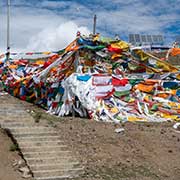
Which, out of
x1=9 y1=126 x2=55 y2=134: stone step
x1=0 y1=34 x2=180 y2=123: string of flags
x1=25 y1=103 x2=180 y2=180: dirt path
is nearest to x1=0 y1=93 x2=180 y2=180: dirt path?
x1=25 y1=103 x2=180 y2=180: dirt path

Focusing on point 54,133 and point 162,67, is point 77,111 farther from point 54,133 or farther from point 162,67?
point 162,67

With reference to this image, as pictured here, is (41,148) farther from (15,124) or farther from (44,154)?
(15,124)

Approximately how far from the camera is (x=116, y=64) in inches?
537

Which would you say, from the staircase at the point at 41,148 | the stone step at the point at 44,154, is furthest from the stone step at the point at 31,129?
the stone step at the point at 44,154

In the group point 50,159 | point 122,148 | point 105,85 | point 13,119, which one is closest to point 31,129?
point 13,119

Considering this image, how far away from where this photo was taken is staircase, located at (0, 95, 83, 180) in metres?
7.90

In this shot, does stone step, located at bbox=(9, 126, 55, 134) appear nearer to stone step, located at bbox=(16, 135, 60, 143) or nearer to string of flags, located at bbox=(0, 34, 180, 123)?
stone step, located at bbox=(16, 135, 60, 143)

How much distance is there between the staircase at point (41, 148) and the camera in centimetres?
790

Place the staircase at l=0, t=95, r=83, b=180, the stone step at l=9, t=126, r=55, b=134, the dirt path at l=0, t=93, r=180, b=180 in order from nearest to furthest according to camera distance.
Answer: the staircase at l=0, t=95, r=83, b=180
the dirt path at l=0, t=93, r=180, b=180
the stone step at l=9, t=126, r=55, b=134

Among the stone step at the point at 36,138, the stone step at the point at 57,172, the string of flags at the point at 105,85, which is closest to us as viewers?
the stone step at the point at 57,172

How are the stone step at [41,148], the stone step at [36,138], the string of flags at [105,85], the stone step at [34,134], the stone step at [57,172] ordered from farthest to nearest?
1. the string of flags at [105,85]
2. the stone step at [34,134]
3. the stone step at [36,138]
4. the stone step at [41,148]
5. the stone step at [57,172]

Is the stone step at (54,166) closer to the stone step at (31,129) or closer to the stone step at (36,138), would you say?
the stone step at (36,138)

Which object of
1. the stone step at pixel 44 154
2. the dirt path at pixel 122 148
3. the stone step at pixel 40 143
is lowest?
the dirt path at pixel 122 148

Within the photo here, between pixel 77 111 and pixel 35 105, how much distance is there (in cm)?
188
